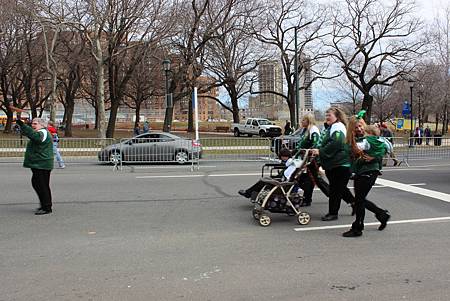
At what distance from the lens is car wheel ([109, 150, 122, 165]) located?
52.7 ft

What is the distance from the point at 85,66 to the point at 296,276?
1479 inches

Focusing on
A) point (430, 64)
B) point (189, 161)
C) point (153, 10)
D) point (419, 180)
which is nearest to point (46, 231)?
point (419, 180)

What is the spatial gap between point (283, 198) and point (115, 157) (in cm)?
1062

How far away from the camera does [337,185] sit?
22.7 feet

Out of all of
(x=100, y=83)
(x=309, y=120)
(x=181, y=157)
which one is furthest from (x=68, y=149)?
(x=309, y=120)

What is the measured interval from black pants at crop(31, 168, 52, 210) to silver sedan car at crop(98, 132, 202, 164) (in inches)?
351

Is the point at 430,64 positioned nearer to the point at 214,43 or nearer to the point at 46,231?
the point at 214,43

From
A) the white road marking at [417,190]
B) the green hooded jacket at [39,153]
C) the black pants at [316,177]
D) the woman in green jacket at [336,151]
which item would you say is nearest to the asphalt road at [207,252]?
the white road marking at [417,190]

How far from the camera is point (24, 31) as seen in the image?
32.7 metres

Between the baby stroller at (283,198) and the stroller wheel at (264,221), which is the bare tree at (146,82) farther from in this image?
the stroller wheel at (264,221)

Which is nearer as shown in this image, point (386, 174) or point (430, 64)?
point (386, 174)

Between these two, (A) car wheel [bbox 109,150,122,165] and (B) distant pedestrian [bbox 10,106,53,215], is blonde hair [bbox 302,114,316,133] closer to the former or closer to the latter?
(B) distant pedestrian [bbox 10,106,53,215]

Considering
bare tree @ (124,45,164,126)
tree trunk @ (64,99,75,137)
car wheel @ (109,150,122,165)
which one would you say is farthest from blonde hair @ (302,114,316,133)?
bare tree @ (124,45,164,126)

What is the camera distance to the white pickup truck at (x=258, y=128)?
4384 cm
